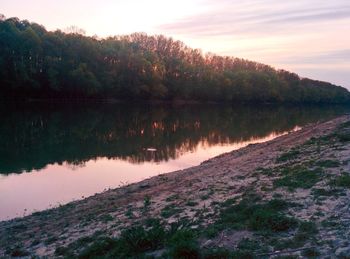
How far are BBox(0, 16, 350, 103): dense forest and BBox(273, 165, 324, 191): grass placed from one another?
72.9 metres

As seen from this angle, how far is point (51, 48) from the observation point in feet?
290

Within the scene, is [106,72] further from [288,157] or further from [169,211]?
[169,211]

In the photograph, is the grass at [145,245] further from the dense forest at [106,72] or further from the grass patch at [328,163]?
the dense forest at [106,72]

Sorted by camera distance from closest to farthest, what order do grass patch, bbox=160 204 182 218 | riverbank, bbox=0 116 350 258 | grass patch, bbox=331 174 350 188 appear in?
riverbank, bbox=0 116 350 258 → grass patch, bbox=331 174 350 188 → grass patch, bbox=160 204 182 218

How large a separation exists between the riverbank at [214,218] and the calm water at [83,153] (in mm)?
3751

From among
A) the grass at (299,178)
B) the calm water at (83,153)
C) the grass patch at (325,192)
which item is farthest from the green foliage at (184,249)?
the calm water at (83,153)

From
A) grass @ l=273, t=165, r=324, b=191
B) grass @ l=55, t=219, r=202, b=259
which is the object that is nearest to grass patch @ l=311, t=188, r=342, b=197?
grass @ l=273, t=165, r=324, b=191

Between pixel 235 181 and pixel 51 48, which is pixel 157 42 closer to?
pixel 51 48

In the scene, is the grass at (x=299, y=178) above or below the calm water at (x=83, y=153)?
above

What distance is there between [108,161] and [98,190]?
815 cm

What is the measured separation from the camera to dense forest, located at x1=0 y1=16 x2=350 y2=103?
82.9 metres

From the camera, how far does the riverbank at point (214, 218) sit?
8586 millimetres

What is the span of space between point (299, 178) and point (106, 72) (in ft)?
273

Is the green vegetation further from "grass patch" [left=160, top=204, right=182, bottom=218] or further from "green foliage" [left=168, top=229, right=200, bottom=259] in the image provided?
"green foliage" [left=168, top=229, right=200, bottom=259]
